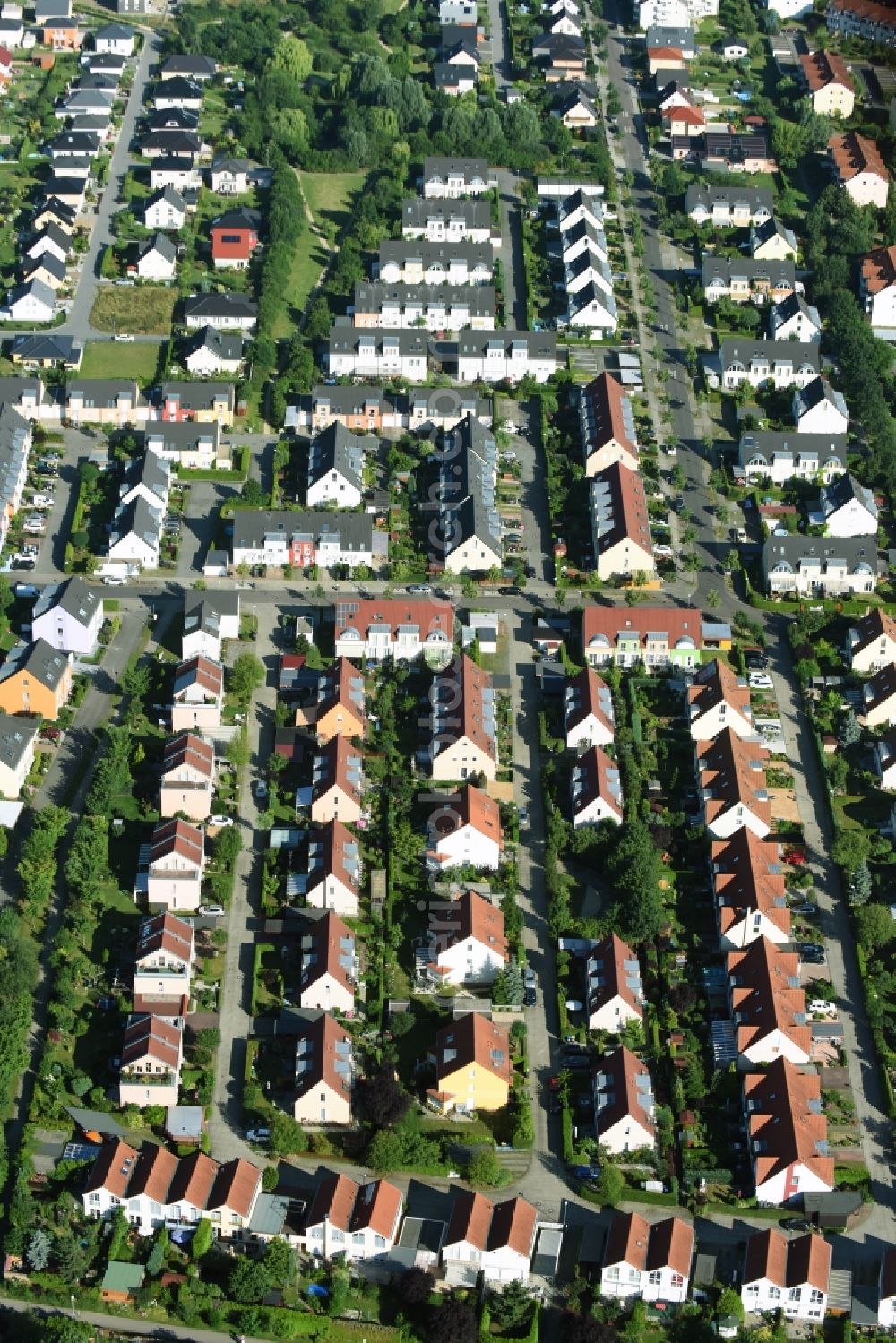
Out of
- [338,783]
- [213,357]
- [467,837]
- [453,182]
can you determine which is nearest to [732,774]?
[467,837]

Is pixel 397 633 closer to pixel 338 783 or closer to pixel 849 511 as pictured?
pixel 338 783

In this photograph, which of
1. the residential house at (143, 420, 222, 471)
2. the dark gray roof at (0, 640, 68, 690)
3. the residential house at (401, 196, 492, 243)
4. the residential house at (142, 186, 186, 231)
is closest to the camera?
the dark gray roof at (0, 640, 68, 690)

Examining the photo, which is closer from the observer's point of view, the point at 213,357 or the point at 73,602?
the point at 73,602

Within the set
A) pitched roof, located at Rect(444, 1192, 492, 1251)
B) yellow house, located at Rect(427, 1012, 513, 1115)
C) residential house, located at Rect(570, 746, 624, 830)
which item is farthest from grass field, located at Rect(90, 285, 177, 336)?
pitched roof, located at Rect(444, 1192, 492, 1251)

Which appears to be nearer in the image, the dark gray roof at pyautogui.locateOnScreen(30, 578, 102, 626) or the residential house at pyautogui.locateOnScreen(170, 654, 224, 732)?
the residential house at pyautogui.locateOnScreen(170, 654, 224, 732)

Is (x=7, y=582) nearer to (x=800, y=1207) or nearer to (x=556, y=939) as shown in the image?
(x=556, y=939)

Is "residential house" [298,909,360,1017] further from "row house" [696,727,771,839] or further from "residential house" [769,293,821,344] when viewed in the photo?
"residential house" [769,293,821,344]
